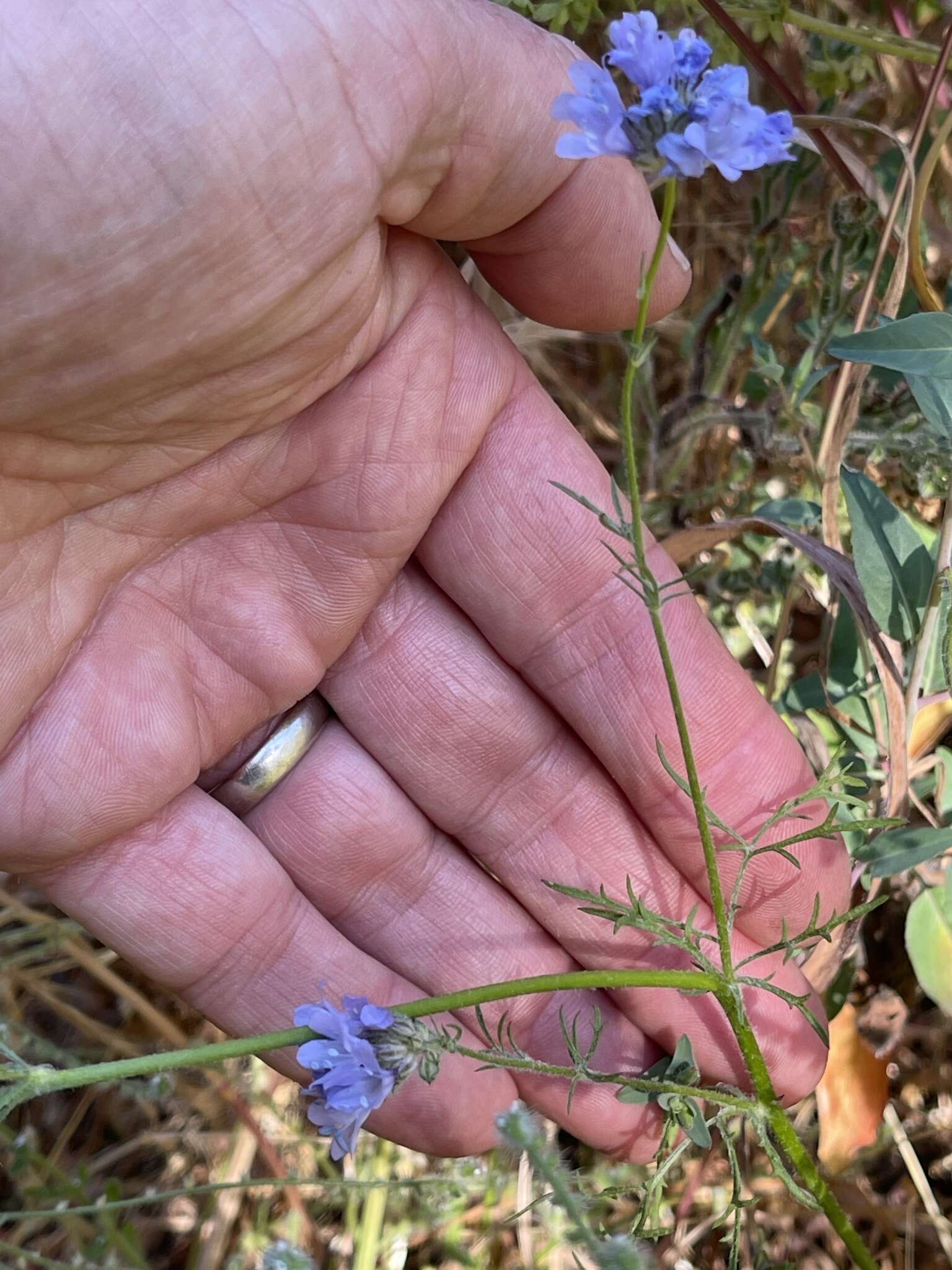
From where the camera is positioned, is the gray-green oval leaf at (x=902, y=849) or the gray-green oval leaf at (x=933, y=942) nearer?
the gray-green oval leaf at (x=902, y=849)

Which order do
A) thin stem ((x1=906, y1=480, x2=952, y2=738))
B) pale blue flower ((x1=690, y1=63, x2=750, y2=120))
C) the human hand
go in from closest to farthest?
pale blue flower ((x1=690, y1=63, x2=750, y2=120))
the human hand
thin stem ((x1=906, y1=480, x2=952, y2=738))

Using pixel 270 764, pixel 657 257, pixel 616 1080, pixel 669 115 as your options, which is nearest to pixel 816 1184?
pixel 616 1080

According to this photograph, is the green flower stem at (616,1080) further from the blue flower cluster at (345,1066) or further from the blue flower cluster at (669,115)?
the blue flower cluster at (669,115)

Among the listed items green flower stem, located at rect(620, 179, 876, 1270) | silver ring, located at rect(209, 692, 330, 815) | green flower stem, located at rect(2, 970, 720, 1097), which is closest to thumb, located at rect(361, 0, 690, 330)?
green flower stem, located at rect(620, 179, 876, 1270)

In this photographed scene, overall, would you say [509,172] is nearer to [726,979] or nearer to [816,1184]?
[726,979]

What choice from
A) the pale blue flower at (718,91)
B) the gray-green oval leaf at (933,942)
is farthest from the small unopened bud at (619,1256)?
the pale blue flower at (718,91)

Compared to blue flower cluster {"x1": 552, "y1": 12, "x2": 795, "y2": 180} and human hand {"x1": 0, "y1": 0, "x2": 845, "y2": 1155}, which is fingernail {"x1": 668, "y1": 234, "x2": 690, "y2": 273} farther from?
blue flower cluster {"x1": 552, "y1": 12, "x2": 795, "y2": 180}
